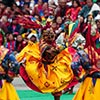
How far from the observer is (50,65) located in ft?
31.6

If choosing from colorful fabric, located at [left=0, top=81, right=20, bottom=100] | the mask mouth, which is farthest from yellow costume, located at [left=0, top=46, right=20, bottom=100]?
the mask mouth

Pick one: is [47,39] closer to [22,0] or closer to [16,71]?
[16,71]

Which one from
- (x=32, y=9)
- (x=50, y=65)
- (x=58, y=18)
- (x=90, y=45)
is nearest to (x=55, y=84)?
(x=50, y=65)

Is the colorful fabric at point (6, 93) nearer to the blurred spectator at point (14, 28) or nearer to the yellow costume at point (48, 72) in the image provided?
the yellow costume at point (48, 72)

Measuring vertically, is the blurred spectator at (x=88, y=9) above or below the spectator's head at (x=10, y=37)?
above

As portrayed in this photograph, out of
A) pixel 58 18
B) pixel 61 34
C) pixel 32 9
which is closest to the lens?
pixel 61 34

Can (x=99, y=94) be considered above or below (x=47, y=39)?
below

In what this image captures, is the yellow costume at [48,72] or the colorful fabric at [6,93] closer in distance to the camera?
the colorful fabric at [6,93]

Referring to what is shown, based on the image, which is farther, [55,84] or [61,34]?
[61,34]

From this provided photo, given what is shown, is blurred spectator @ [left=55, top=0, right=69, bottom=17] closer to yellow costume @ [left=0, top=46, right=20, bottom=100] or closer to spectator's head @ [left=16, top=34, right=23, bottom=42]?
spectator's head @ [left=16, top=34, right=23, bottom=42]

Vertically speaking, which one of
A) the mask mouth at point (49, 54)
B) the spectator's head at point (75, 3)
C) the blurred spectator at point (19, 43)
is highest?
the spectator's head at point (75, 3)

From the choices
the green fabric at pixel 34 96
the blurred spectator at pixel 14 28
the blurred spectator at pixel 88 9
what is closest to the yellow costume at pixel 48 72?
the green fabric at pixel 34 96

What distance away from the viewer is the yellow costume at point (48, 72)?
9562 millimetres

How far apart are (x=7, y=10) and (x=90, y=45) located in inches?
250
